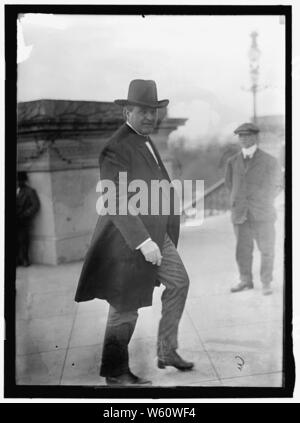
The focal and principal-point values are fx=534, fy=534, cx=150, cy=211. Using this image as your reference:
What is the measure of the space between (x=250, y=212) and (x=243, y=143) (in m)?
0.57

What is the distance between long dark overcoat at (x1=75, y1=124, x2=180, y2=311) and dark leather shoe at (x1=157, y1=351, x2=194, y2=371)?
466 mm

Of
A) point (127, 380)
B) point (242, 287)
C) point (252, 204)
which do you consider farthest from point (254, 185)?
point (127, 380)

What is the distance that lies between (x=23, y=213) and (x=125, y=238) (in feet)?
2.86

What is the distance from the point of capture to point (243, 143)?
4.32 meters

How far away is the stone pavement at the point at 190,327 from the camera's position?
169 inches

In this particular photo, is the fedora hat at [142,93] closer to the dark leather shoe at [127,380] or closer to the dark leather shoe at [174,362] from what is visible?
the dark leather shoe at [174,362]

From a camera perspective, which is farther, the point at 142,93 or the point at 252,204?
the point at 252,204

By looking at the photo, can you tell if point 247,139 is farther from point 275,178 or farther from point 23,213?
point 23,213

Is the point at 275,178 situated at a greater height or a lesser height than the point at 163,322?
greater

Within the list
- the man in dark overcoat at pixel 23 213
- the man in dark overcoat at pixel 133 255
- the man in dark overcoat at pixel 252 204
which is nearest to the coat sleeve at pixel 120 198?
the man in dark overcoat at pixel 133 255

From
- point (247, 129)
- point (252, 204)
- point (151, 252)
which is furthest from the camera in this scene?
point (252, 204)

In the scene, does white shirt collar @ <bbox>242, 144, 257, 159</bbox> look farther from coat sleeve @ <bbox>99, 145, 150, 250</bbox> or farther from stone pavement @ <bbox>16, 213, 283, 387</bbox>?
coat sleeve @ <bbox>99, 145, 150, 250</bbox>

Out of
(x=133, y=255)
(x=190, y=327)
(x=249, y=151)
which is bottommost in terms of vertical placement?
(x=190, y=327)

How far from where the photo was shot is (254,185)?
439cm
